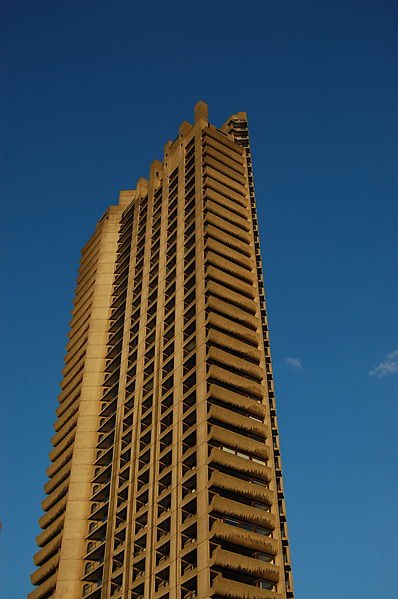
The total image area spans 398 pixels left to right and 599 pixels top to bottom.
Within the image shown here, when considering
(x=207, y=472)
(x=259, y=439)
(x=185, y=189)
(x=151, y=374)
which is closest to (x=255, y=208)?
(x=185, y=189)

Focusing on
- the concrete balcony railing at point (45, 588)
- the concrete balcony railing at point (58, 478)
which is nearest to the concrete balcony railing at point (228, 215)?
the concrete balcony railing at point (58, 478)

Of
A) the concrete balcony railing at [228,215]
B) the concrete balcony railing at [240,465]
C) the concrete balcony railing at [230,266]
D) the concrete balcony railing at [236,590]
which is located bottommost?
the concrete balcony railing at [236,590]

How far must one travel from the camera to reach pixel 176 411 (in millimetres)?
69000

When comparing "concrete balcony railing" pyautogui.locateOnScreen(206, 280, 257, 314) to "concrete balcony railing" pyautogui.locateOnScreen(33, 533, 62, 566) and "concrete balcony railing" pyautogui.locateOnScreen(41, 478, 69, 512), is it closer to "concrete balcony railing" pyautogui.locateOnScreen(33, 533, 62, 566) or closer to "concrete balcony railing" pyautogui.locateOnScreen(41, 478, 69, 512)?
"concrete balcony railing" pyautogui.locateOnScreen(41, 478, 69, 512)

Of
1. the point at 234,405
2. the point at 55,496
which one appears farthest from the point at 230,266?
the point at 55,496

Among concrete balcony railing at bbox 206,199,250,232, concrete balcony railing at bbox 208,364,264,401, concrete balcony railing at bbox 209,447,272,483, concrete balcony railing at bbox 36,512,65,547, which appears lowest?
concrete balcony railing at bbox 209,447,272,483

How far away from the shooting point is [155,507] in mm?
64688

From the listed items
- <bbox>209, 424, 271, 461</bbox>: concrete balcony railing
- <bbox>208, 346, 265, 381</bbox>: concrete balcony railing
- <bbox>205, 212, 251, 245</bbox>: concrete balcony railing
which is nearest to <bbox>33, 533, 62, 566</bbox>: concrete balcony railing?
<bbox>209, 424, 271, 461</bbox>: concrete balcony railing

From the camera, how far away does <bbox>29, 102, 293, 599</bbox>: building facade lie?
59250mm

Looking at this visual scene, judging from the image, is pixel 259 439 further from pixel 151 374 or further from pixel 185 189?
pixel 185 189

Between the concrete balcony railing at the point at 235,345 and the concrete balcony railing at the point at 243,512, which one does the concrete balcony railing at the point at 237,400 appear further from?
the concrete balcony railing at the point at 243,512

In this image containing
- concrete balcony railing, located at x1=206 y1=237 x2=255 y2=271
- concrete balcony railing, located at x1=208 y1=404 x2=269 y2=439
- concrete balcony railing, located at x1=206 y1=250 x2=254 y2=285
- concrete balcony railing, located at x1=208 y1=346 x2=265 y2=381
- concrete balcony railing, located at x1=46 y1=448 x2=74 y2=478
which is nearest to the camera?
concrete balcony railing, located at x1=208 y1=404 x2=269 y2=439

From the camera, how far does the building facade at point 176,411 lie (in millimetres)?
59250

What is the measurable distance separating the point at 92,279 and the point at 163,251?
76.4ft
